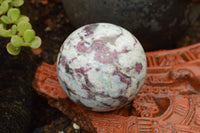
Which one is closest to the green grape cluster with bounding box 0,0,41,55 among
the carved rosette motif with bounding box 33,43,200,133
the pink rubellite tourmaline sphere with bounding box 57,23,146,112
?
the pink rubellite tourmaline sphere with bounding box 57,23,146,112

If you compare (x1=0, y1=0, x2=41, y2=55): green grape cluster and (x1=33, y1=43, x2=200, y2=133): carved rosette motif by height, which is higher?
(x1=0, y1=0, x2=41, y2=55): green grape cluster

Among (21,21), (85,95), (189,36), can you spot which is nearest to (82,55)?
(85,95)

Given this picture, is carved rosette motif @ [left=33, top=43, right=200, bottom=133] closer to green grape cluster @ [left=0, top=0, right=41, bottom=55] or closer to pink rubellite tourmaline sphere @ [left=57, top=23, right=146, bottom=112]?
pink rubellite tourmaline sphere @ [left=57, top=23, right=146, bottom=112]

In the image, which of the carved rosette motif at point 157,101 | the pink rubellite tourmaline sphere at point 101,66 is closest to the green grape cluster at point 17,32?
the pink rubellite tourmaline sphere at point 101,66

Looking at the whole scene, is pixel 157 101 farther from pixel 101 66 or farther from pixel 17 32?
pixel 17 32

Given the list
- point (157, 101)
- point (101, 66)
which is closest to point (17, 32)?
point (101, 66)

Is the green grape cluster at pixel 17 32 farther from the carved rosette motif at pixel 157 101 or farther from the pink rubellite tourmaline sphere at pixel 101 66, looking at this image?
the carved rosette motif at pixel 157 101
